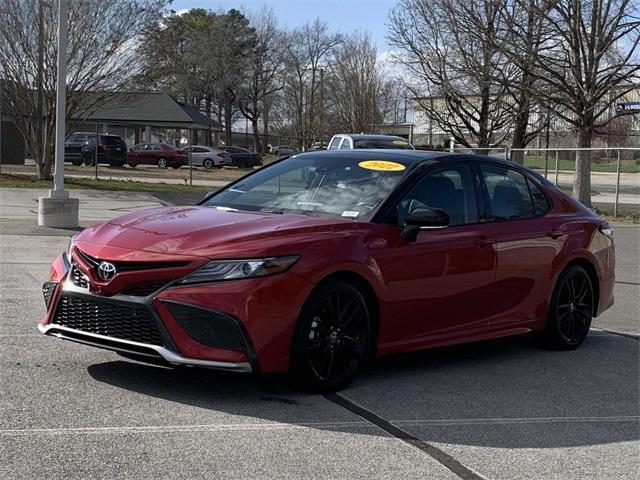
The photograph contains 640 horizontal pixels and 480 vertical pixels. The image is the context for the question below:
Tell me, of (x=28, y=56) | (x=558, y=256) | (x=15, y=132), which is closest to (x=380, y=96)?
(x=15, y=132)

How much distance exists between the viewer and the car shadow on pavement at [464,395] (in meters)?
5.18

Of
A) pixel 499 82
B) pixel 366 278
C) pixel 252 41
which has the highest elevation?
pixel 252 41

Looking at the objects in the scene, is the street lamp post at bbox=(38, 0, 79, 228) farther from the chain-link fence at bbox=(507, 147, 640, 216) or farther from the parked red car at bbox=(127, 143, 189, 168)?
the parked red car at bbox=(127, 143, 189, 168)

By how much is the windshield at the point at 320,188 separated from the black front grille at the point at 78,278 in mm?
1374

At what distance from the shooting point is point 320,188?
6.57 meters

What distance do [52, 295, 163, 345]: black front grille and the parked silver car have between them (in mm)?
47083

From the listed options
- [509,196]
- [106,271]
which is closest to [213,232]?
[106,271]

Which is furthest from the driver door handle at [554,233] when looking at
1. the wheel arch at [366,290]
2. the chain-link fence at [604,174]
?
the chain-link fence at [604,174]

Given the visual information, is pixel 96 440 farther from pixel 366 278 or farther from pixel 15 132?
pixel 15 132

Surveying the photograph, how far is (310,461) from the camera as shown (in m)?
4.45

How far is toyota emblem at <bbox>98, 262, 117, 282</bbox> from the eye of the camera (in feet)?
17.5

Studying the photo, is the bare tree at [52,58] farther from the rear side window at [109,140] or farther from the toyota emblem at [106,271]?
the toyota emblem at [106,271]

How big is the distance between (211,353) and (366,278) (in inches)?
47.7

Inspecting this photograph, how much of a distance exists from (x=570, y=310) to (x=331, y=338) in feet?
9.40
